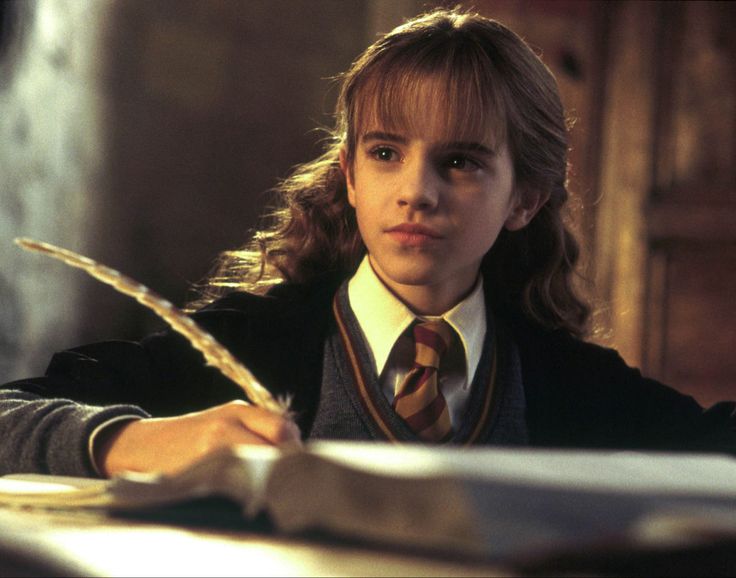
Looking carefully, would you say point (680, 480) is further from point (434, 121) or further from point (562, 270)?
point (562, 270)

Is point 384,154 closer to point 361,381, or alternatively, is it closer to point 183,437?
point 361,381

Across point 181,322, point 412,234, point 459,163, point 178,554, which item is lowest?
point 178,554

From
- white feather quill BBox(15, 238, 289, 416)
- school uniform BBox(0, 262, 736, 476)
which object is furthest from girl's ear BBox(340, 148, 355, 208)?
white feather quill BBox(15, 238, 289, 416)

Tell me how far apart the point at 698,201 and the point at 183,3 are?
4.73ft

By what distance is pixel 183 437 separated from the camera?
771 millimetres

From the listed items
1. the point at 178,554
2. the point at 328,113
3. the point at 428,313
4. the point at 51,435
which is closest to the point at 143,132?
the point at 328,113

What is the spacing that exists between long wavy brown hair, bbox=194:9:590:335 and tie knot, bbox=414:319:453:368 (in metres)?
0.20

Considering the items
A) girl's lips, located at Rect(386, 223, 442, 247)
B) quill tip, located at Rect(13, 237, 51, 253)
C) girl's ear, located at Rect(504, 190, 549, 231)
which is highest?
girl's ear, located at Rect(504, 190, 549, 231)

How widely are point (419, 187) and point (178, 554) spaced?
0.82 meters

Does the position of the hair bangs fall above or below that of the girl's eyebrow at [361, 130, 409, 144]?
above

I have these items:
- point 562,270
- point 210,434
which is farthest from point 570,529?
point 562,270

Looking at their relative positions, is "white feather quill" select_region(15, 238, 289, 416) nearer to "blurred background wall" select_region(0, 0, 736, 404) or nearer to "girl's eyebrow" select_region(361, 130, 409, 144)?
"girl's eyebrow" select_region(361, 130, 409, 144)

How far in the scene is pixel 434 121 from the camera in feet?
4.32

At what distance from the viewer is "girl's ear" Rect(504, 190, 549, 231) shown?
151cm
